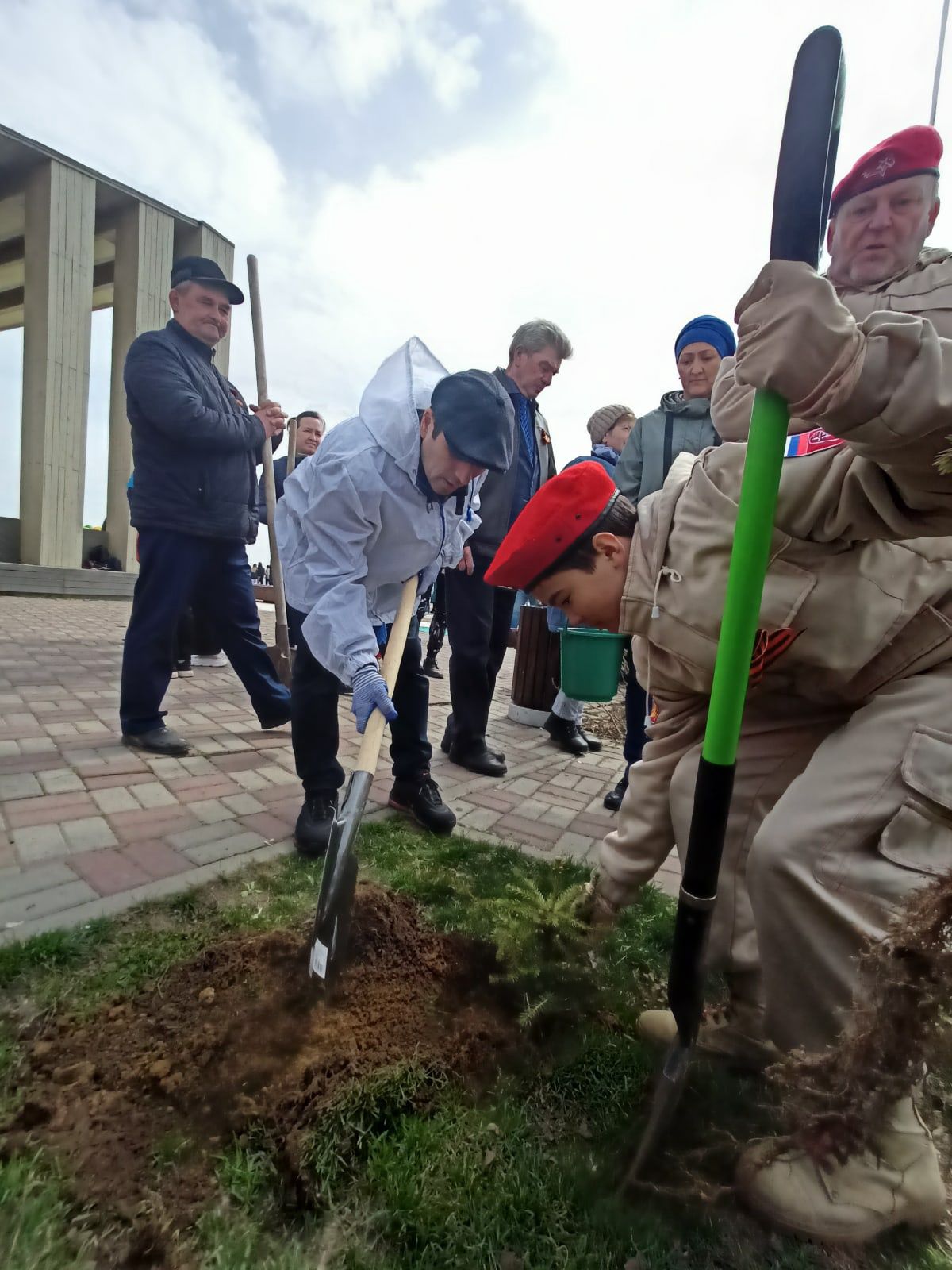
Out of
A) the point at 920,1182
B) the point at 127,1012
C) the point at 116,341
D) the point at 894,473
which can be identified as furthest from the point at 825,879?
the point at 116,341

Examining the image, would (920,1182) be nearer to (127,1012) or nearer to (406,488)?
(127,1012)

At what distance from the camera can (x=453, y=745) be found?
3.91 metres

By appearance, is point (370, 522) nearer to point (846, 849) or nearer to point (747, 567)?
point (747, 567)

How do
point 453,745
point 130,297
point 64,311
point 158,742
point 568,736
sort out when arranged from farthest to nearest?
point 130,297
point 64,311
point 568,736
point 453,745
point 158,742

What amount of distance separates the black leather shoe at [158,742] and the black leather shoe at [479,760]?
1427 millimetres

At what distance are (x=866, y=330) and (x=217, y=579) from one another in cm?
343

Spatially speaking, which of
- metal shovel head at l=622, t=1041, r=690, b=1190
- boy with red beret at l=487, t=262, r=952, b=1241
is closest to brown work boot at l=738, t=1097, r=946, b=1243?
boy with red beret at l=487, t=262, r=952, b=1241

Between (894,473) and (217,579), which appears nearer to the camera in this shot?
(894,473)

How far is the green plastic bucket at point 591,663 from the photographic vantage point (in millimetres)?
3260

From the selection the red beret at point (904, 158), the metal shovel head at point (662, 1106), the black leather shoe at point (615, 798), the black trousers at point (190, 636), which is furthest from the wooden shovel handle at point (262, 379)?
the metal shovel head at point (662, 1106)

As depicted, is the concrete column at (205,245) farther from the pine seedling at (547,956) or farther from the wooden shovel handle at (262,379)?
the pine seedling at (547,956)

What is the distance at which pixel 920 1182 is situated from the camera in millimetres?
1177

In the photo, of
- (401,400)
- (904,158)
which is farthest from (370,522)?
(904,158)

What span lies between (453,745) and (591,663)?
1.05m
